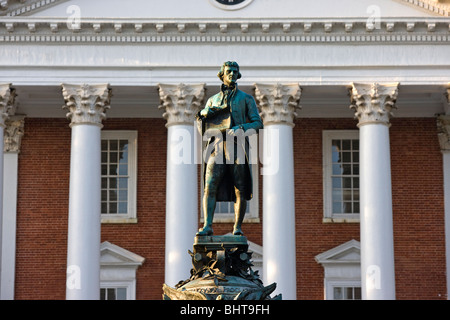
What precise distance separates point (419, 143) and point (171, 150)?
30.0 ft

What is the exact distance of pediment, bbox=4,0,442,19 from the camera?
1276 inches

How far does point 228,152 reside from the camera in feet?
48.4

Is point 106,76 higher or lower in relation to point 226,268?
higher

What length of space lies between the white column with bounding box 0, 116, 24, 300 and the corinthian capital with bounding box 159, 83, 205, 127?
620 cm

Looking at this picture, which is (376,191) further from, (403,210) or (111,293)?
(111,293)

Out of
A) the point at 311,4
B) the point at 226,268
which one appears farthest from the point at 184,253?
the point at 226,268

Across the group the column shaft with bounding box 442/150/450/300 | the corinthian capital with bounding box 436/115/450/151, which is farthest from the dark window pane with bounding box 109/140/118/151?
the column shaft with bounding box 442/150/450/300

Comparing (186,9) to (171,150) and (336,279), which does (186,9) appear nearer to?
(171,150)

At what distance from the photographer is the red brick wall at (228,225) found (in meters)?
35.9

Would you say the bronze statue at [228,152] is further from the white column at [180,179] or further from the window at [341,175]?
the window at [341,175]

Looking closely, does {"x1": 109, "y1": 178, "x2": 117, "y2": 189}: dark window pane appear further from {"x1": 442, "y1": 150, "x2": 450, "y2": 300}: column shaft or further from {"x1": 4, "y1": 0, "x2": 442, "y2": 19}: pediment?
{"x1": 442, "y1": 150, "x2": 450, "y2": 300}: column shaft

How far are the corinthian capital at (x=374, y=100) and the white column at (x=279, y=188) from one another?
1.73m

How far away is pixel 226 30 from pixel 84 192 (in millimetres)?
6044
